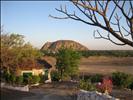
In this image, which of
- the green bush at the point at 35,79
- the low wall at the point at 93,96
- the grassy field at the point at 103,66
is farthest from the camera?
the grassy field at the point at 103,66

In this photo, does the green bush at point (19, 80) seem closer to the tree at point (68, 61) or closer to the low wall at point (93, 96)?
the tree at point (68, 61)

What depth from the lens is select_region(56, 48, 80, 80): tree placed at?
47.5 meters

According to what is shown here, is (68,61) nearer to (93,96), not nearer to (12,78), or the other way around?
(12,78)

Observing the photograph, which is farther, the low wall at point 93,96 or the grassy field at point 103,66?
the grassy field at point 103,66

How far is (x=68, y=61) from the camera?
4747 centimetres

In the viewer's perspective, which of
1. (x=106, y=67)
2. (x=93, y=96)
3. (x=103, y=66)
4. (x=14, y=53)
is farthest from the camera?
(x=103, y=66)

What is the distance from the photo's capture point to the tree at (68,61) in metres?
47.5

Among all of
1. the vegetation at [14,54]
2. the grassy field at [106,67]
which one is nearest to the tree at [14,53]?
the vegetation at [14,54]

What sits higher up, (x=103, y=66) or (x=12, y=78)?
(x=12, y=78)

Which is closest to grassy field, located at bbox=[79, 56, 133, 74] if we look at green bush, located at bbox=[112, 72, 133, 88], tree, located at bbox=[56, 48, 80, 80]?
tree, located at bbox=[56, 48, 80, 80]

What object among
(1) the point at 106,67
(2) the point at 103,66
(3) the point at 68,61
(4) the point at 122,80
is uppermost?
(3) the point at 68,61

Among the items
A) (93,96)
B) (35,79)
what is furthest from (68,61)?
(93,96)

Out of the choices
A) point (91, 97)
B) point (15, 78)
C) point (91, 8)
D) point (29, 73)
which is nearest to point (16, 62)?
point (15, 78)

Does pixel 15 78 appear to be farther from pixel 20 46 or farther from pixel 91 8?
pixel 91 8
